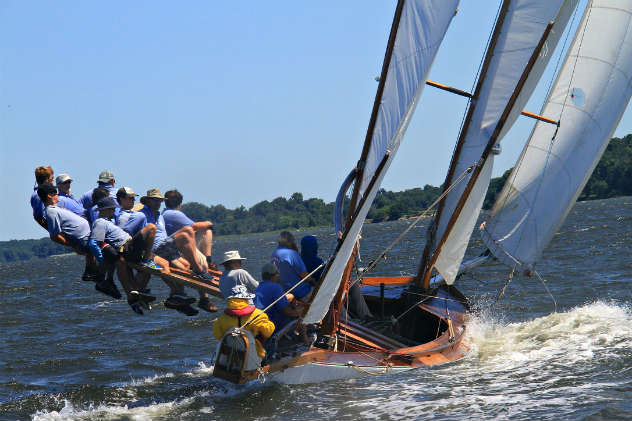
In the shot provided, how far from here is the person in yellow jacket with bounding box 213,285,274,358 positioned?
9.38 metres

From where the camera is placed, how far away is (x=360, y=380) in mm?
10680

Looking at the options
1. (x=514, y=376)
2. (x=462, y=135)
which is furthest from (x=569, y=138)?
(x=514, y=376)

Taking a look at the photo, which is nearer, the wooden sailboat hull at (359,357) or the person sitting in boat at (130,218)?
the wooden sailboat hull at (359,357)

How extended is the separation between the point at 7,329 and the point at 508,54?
50.0 ft

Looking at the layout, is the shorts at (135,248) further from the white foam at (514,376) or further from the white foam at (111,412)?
the white foam at (514,376)

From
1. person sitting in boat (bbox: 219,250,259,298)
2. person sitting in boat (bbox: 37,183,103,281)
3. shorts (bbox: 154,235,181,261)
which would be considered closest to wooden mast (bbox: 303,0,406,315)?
person sitting in boat (bbox: 219,250,259,298)

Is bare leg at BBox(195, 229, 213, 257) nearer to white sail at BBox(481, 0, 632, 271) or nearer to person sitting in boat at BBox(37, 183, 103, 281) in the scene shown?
person sitting in boat at BBox(37, 183, 103, 281)

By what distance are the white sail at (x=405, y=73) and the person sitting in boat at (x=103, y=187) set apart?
3.85 meters

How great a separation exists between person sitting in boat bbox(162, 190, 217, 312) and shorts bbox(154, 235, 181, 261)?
14 centimetres

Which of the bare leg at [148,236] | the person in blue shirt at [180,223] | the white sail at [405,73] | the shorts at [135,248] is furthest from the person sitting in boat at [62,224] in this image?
the white sail at [405,73]

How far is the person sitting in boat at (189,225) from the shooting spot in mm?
11008

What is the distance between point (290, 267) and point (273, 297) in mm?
832

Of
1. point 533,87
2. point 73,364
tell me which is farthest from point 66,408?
point 533,87

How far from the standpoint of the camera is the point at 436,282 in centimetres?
1473
